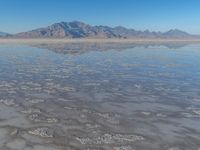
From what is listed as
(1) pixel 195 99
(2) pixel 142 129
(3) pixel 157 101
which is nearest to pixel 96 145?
(2) pixel 142 129

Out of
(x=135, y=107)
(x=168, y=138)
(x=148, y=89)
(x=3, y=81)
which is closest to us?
(x=168, y=138)

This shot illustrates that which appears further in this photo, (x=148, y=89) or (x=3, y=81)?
(x=3, y=81)

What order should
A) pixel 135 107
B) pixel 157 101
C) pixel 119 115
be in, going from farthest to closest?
pixel 157 101 → pixel 135 107 → pixel 119 115

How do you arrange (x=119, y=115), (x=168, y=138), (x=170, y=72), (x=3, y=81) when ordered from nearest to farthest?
(x=168, y=138) → (x=119, y=115) → (x=3, y=81) → (x=170, y=72)

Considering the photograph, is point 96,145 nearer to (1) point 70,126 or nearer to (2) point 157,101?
(1) point 70,126

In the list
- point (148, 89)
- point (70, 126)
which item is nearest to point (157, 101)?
point (148, 89)

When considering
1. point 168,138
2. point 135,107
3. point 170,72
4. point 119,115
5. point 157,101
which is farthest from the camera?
point 170,72

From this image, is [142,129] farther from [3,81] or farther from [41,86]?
[3,81]

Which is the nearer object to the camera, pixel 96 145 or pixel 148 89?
pixel 96 145
